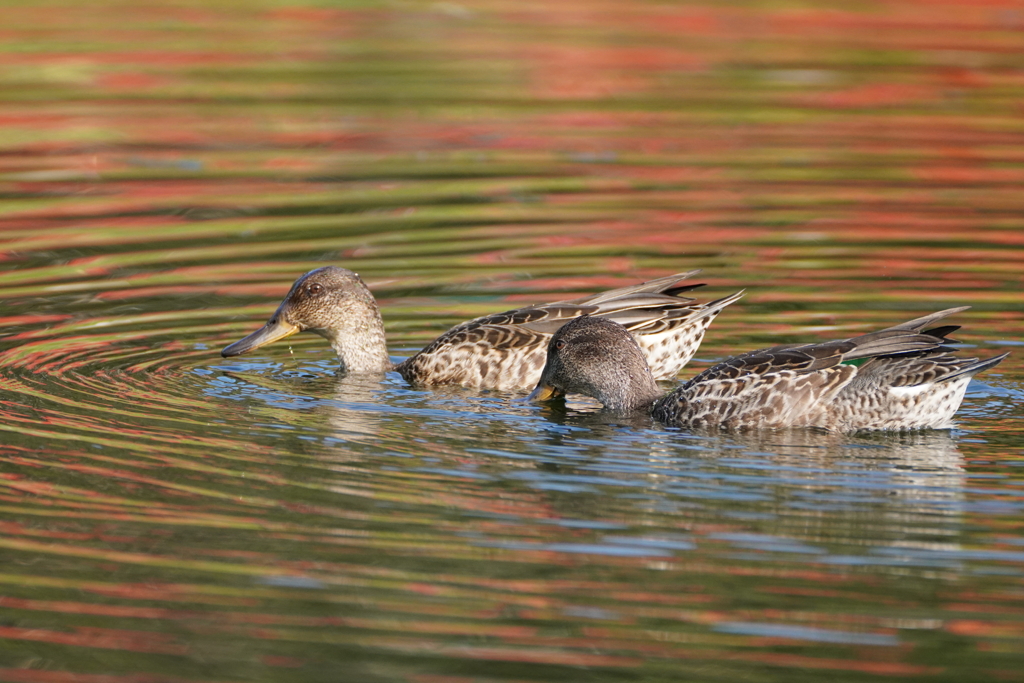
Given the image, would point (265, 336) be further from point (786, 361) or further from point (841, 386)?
point (841, 386)

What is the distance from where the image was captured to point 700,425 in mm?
8555

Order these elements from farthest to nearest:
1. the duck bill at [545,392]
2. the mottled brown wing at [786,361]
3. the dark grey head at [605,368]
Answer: the duck bill at [545,392] < the dark grey head at [605,368] < the mottled brown wing at [786,361]

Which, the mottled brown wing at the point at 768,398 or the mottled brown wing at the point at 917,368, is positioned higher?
the mottled brown wing at the point at 917,368

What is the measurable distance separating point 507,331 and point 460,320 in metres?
1.25

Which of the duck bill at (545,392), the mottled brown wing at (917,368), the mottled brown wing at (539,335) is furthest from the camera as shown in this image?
the mottled brown wing at (539,335)

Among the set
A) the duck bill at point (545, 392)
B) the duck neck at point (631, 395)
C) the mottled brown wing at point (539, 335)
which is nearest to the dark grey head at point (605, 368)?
the duck neck at point (631, 395)

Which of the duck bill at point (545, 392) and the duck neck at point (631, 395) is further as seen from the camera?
the duck bill at point (545, 392)

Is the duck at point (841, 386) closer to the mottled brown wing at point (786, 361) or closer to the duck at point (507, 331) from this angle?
the mottled brown wing at point (786, 361)

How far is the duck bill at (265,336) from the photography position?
9961mm

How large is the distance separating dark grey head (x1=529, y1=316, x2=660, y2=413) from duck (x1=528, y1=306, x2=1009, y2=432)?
248 mm

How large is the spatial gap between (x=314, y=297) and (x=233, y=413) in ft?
5.09

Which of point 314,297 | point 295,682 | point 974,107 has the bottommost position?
point 295,682

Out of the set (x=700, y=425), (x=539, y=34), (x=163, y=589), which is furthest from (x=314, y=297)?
(x=539, y=34)

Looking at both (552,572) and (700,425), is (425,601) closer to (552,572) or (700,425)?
(552,572)
